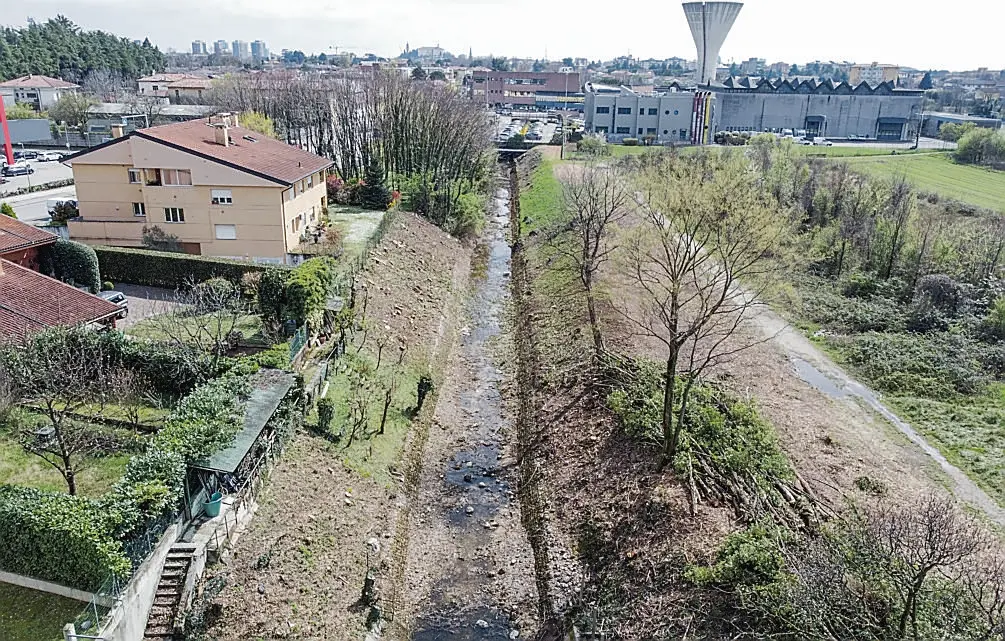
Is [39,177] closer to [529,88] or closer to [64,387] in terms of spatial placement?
[64,387]

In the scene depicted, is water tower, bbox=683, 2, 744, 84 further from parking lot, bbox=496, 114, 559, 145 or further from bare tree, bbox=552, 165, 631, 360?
bare tree, bbox=552, 165, 631, 360

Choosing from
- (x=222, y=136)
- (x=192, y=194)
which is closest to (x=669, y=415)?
(x=192, y=194)

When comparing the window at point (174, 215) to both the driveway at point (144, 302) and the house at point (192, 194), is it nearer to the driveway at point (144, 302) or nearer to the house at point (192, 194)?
the house at point (192, 194)

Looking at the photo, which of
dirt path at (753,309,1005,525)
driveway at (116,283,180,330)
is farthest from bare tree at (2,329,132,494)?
dirt path at (753,309,1005,525)

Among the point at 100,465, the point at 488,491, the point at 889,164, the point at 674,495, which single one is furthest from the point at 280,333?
the point at 889,164

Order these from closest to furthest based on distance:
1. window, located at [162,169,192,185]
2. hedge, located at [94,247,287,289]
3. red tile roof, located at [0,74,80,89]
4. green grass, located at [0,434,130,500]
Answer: green grass, located at [0,434,130,500], hedge, located at [94,247,287,289], window, located at [162,169,192,185], red tile roof, located at [0,74,80,89]

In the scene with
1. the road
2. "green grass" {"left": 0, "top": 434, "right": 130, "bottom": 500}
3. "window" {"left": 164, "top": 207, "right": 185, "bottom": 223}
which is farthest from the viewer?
the road

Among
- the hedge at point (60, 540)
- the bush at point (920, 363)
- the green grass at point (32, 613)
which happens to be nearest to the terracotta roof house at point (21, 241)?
the hedge at point (60, 540)
